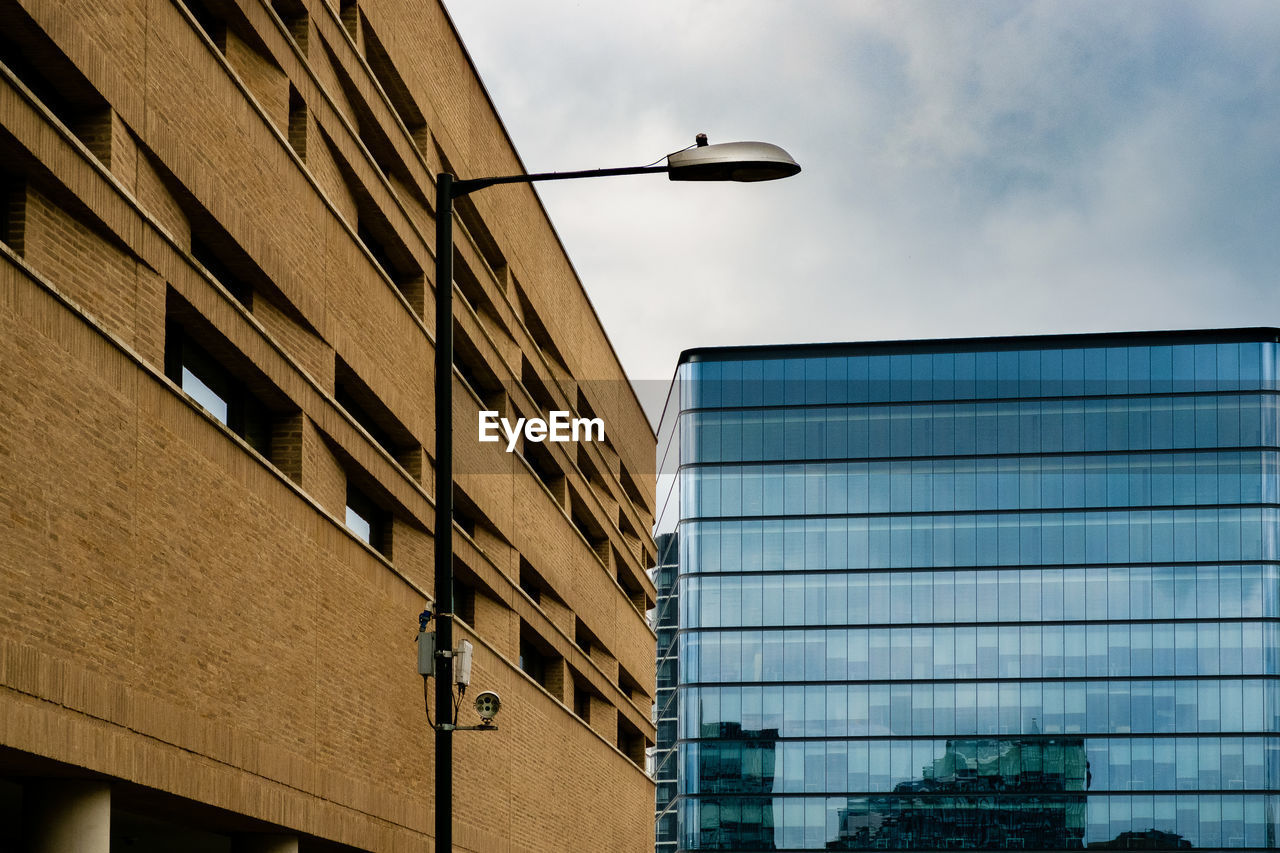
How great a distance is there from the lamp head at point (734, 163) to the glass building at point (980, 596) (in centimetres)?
7084

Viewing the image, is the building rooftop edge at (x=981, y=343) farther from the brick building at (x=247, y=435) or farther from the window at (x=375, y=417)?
the window at (x=375, y=417)

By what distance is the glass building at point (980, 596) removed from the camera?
266 feet

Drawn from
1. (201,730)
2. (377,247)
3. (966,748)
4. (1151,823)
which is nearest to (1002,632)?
(966,748)

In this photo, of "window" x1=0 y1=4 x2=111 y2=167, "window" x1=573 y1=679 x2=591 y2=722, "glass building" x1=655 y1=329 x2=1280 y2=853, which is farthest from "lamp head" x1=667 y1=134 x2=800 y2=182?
"glass building" x1=655 y1=329 x2=1280 y2=853

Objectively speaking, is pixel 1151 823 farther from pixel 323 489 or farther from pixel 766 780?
pixel 323 489

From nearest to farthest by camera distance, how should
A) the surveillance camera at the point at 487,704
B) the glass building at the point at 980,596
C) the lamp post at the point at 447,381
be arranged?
the lamp post at the point at 447,381 < the surveillance camera at the point at 487,704 < the glass building at the point at 980,596

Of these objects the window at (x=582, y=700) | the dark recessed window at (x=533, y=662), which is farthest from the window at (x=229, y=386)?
the window at (x=582, y=700)

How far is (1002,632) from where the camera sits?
273 feet

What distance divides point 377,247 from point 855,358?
62.7m

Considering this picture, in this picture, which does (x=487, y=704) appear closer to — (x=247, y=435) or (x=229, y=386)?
(x=247, y=435)

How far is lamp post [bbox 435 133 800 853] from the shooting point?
13094mm

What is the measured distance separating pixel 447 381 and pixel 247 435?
5.61 meters

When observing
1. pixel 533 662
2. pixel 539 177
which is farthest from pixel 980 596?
pixel 539 177

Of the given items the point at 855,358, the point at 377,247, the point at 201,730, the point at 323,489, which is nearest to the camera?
the point at 201,730
